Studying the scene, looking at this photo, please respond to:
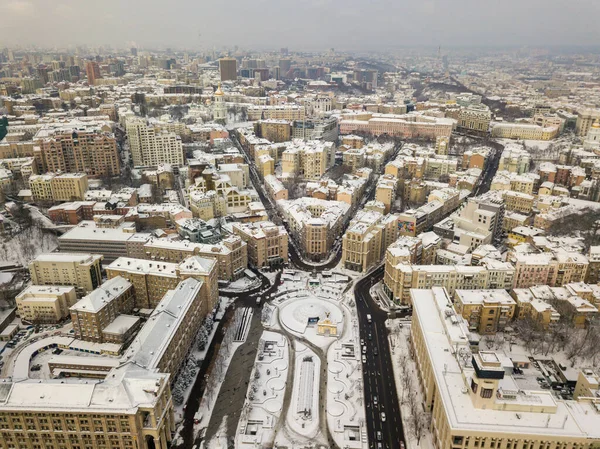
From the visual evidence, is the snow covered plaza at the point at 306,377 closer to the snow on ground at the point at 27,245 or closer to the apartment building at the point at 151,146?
the snow on ground at the point at 27,245

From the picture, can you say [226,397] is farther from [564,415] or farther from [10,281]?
[10,281]

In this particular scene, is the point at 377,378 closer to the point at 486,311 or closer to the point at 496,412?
the point at 496,412

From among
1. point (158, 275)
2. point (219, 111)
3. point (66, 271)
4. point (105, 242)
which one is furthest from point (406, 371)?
point (219, 111)

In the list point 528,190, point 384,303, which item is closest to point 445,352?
point 384,303

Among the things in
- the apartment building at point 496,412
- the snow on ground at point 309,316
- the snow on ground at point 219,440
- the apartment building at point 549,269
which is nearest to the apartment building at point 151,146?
the snow on ground at point 309,316

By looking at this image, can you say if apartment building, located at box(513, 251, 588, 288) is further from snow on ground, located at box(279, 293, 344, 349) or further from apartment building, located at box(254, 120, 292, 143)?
apartment building, located at box(254, 120, 292, 143)
